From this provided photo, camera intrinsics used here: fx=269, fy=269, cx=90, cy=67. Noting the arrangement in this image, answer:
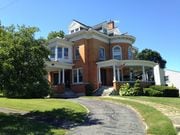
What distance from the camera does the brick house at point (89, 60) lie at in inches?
1340

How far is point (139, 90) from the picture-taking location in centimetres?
3061

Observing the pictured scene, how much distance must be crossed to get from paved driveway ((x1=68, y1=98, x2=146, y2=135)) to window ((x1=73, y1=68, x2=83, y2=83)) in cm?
1779

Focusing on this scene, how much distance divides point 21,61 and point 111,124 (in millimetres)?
6616

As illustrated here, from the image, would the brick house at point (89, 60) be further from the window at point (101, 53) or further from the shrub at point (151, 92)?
the shrub at point (151, 92)

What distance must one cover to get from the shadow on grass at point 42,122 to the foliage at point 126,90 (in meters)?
13.9

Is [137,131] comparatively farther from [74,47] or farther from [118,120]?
[74,47]

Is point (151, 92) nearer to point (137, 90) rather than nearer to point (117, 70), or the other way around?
point (137, 90)

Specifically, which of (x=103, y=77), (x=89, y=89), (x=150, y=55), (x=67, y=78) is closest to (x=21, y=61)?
(x=89, y=89)

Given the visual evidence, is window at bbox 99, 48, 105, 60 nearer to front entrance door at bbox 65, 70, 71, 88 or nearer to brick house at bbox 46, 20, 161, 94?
brick house at bbox 46, 20, 161, 94

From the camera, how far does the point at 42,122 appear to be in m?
14.4

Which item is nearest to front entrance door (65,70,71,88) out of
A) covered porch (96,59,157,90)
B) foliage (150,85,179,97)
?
covered porch (96,59,157,90)

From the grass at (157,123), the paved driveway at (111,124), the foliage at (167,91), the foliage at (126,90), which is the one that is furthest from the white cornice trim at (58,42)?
the grass at (157,123)

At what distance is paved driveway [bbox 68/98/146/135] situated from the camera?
1195cm

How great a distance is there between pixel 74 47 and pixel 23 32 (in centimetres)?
1951
